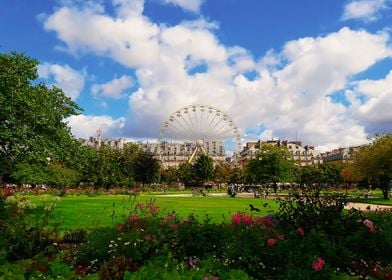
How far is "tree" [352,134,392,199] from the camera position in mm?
44781

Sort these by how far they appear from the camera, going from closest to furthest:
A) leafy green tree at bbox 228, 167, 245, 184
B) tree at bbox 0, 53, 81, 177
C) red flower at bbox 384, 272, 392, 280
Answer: red flower at bbox 384, 272, 392, 280, tree at bbox 0, 53, 81, 177, leafy green tree at bbox 228, 167, 245, 184

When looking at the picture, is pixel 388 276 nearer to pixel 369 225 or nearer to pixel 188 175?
pixel 369 225

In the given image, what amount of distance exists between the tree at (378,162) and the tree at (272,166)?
1977 cm

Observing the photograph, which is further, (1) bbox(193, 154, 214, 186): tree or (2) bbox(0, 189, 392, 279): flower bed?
(1) bbox(193, 154, 214, 186): tree

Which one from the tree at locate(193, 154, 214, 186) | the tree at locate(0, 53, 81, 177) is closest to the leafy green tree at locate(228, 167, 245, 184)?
the tree at locate(193, 154, 214, 186)

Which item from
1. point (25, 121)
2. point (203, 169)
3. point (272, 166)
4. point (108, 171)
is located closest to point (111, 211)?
point (25, 121)

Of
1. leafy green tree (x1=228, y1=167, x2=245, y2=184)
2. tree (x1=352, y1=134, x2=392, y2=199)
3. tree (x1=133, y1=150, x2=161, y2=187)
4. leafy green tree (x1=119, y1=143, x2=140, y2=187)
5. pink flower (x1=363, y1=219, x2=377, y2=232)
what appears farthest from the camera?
leafy green tree (x1=228, y1=167, x2=245, y2=184)

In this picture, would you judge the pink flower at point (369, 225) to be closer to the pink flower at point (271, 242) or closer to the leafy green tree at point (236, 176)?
the pink flower at point (271, 242)

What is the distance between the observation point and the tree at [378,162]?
44781 mm

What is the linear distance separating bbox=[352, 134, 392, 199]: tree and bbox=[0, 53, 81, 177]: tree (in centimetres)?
3053

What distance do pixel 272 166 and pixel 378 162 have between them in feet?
83.9

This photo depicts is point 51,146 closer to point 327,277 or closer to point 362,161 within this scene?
point 327,277

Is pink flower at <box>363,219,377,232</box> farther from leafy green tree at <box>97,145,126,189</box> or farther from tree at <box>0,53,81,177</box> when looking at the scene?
leafy green tree at <box>97,145,126,189</box>

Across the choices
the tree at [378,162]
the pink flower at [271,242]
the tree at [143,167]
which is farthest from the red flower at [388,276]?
the tree at [143,167]
